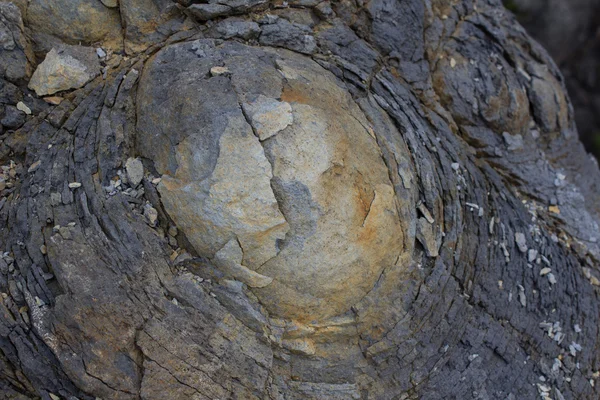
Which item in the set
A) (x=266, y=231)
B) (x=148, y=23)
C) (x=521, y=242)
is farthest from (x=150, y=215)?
(x=521, y=242)

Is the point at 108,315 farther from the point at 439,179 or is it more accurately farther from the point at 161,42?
the point at 439,179

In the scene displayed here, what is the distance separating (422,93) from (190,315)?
2.13 m

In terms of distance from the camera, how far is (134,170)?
3.44 m

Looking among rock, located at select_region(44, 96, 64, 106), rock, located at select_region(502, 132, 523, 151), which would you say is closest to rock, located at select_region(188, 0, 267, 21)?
rock, located at select_region(44, 96, 64, 106)

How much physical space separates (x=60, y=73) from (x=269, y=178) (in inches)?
55.2

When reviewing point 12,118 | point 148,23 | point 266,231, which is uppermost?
point 148,23

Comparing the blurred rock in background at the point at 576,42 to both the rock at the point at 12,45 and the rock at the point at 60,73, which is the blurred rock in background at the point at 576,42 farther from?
the rock at the point at 12,45

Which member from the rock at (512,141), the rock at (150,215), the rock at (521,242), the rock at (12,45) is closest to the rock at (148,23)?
the rock at (12,45)

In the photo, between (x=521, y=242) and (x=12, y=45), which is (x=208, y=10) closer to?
(x=12, y=45)

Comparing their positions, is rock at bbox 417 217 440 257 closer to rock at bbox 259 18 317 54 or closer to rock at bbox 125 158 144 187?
rock at bbox 259 18 317 54

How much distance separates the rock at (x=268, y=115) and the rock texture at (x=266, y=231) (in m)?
0.01

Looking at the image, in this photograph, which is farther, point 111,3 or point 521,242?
point 521,242

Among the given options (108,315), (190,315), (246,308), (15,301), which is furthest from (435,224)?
(15,301)

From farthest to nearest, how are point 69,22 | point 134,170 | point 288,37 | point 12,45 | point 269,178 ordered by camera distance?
point 288,37 → point 69,22 → point 12,45 → point 134,170 → point 269,178
